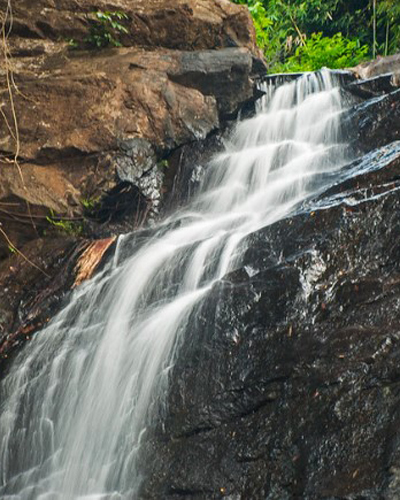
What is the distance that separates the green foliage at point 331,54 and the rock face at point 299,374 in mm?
8640

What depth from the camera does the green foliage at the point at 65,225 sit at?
6871 millimetres

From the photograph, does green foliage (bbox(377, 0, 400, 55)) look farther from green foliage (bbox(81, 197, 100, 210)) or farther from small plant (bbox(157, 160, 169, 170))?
green foliage (bbox(81, 197, 100, 210))

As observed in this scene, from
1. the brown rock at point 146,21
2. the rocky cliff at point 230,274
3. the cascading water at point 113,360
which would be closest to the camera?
the rocky cliff at point 230,274

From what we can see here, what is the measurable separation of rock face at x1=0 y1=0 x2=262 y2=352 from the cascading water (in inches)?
40.7

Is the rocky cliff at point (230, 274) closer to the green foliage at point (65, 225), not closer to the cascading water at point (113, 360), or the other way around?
the green foliage at point (65, 225)

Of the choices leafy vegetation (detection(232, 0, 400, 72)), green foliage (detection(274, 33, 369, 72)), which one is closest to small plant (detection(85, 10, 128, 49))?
leafy vegetation (detection(232, 0, 400, 72))

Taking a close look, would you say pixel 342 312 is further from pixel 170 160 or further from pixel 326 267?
pixel 170 160

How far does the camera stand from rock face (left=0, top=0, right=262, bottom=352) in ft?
22.6

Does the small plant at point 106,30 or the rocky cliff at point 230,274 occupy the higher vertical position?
the small plant at point 106,30

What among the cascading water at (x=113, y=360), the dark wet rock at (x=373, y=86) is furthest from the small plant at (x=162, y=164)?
the dark wet rock at (x=373, y=86)

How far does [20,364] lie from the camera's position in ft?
16.9

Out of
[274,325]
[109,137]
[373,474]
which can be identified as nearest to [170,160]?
[109,137]

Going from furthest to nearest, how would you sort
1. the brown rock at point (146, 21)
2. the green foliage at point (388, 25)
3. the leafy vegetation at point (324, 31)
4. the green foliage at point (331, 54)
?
the leafy vegetation at point (324, 31)
the green foliage at point (331, 54)
the green foliage at point (388, 25)
the brown rock at point (146, 21)

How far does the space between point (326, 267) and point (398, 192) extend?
0.78 meters
